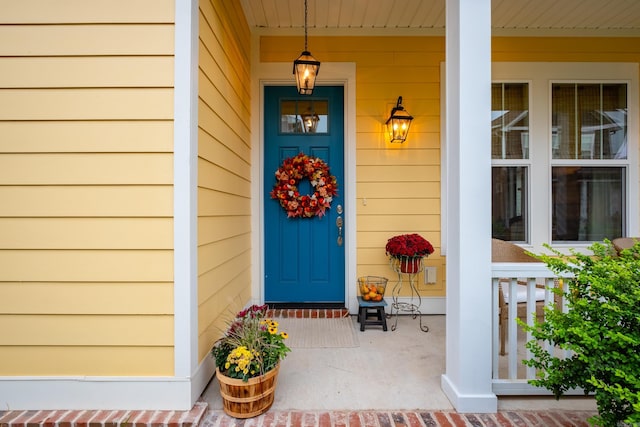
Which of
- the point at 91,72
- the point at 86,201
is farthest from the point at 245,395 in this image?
the point at 91,72

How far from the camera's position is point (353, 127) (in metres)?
3.39

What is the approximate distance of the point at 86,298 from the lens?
5.85 feet

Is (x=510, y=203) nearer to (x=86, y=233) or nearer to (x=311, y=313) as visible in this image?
(x=311, y=313)

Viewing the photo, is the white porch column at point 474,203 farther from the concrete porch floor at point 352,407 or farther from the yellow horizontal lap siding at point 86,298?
the yellow horizontal lap siding at point 86,298

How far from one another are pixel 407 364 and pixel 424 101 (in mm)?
2458

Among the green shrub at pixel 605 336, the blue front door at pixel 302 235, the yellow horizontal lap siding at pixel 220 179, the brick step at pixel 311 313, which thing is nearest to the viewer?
the green shrub at pixel 605 336

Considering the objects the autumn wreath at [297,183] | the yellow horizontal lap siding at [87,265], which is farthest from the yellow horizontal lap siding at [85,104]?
the autumn wreath at [297,183]

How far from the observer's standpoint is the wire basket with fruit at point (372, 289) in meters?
3.03

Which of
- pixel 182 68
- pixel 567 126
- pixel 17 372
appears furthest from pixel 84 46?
pixel 567 126

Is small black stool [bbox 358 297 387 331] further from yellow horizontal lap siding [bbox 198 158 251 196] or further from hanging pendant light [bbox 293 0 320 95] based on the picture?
hanging pendant light [bbox 293 0 320 95]

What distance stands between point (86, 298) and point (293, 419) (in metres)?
1.24

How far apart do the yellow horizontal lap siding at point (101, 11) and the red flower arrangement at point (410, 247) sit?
2375 millimetres

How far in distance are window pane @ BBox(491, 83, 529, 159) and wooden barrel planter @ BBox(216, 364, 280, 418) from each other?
2.96 m

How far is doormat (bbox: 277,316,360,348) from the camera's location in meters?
2.64
